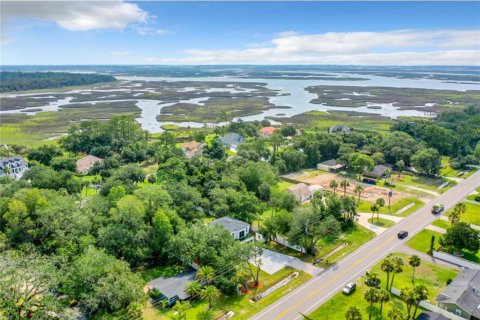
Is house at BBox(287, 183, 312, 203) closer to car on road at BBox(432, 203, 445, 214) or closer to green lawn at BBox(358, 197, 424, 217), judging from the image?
green lawn at BBox(358, 197, 424, 217)

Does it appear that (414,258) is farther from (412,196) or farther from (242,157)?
(242,157)

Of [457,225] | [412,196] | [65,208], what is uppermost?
[65,208]

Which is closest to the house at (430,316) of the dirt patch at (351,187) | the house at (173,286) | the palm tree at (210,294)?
the palm tree at (210,294)

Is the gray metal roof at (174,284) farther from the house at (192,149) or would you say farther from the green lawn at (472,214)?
the house at (192,149)

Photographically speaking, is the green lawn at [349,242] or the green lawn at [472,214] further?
the green lawn at [472,214]

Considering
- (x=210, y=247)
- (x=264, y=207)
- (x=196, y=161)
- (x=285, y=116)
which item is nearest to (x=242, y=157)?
(x=196, y=161)

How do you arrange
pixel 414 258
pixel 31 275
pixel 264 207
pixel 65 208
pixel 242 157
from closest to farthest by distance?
pixel 31 275 → pixel 414 258 → pixel 65 208 → pixel 264 207 → pixel 242 157

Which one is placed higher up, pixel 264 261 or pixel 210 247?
pixel 210 247
